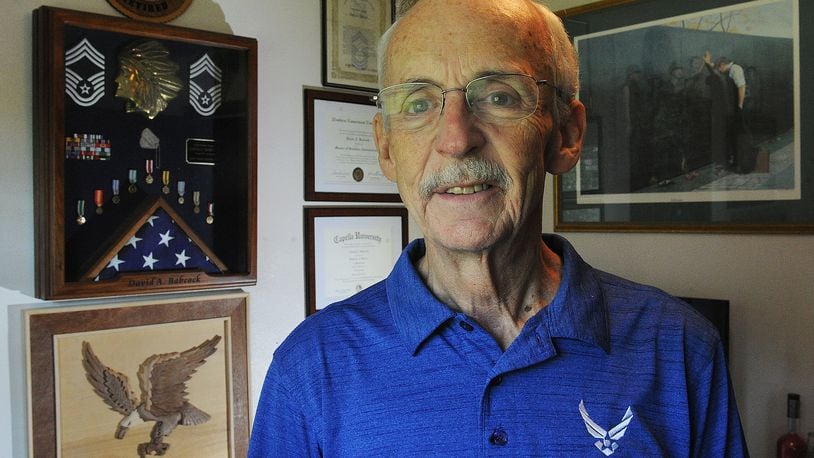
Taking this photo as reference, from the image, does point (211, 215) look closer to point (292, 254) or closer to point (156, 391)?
point (292, 254)

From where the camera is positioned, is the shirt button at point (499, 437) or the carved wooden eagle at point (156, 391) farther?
the carved wooden eagle at point (156, 391)

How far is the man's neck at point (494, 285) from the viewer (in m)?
1.10

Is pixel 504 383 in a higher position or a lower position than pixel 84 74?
lower

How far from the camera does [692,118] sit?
2.42 meters

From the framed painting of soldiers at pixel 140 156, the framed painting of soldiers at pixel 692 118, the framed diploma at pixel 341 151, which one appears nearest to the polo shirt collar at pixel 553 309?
the framed painting of soldiers at pixel 140 156

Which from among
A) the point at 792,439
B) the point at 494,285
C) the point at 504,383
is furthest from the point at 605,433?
the point at 792,439

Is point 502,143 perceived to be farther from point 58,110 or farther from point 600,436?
point 58,110

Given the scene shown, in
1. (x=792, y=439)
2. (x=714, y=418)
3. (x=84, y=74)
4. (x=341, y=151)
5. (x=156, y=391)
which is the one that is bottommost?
(x=792, y=439)

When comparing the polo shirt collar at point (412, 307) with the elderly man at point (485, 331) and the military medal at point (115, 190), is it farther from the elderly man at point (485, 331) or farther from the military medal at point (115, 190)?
the military medal at point (115, 190)

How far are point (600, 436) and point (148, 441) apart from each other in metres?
1.61

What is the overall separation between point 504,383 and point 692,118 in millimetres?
1745

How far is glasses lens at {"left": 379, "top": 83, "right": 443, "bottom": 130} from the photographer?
107cm

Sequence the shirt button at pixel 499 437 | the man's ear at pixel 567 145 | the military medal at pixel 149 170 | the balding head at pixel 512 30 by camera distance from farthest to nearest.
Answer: the military medal at pixel 149 170 < the man's ear at pixel 567 145 < the balding head at pixel 512 30 < the shirt button at pixel 499 437

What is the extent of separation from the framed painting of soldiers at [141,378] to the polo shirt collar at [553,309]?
1258mm
